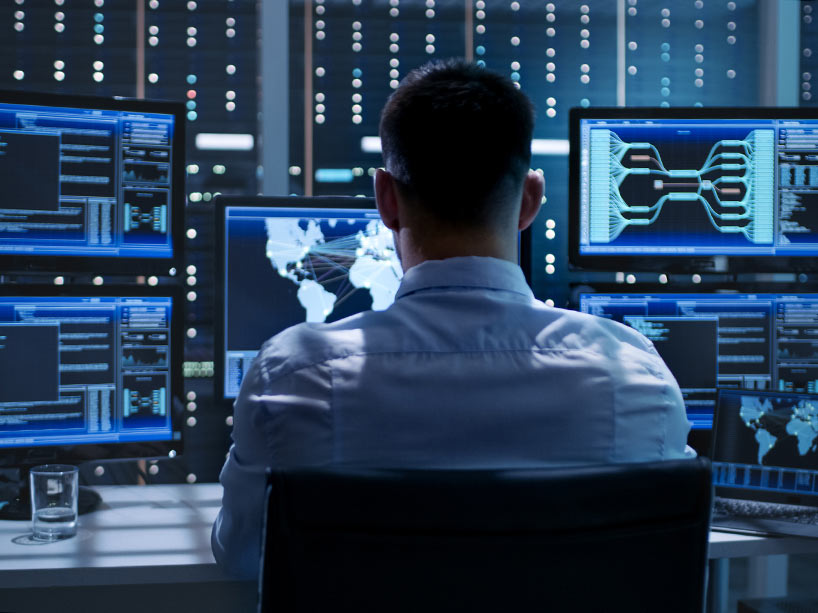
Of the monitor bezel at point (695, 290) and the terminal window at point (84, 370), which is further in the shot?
the monitor bezel at point (695, 290)

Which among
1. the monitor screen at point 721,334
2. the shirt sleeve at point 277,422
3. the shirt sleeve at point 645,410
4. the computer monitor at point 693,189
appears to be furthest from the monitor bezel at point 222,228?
the shirt sleeve at point 645,410

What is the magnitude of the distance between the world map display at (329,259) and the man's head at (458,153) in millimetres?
765

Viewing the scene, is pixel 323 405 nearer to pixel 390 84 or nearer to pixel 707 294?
pixel 707 294

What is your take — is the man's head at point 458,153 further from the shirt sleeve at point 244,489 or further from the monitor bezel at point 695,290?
the monitor bezel at point 695,290

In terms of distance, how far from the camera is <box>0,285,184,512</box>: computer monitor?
1513 mm

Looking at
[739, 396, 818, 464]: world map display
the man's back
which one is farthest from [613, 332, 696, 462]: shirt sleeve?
[739, 396, 818, 464]: world map display

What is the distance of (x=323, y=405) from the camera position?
758 mm

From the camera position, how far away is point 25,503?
4.94 ft

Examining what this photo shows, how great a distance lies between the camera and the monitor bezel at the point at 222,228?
167cm

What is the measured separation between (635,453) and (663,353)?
92 centimetres

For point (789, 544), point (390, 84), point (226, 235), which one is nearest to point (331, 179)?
point (390, 84)

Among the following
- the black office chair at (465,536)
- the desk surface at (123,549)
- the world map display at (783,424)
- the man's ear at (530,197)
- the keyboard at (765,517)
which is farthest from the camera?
the world map display at (783,424)

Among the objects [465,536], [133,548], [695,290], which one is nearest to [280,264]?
[133,548]

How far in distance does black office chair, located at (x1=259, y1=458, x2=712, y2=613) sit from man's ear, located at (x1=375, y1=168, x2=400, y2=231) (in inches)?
17.6
